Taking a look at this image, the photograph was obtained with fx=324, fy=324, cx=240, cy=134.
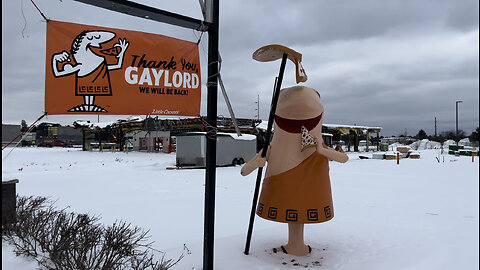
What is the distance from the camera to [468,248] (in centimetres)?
417

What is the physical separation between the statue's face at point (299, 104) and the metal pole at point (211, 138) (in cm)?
98

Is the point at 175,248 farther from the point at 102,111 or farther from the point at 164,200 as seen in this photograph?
the point at 164,200

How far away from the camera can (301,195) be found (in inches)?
146

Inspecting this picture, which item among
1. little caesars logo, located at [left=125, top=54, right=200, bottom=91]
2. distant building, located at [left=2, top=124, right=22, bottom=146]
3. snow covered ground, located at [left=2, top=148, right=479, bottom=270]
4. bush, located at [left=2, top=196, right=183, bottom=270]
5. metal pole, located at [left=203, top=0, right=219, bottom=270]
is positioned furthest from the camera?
snow covered ground, located at [left=2, top=148, right=479, bottom=270]

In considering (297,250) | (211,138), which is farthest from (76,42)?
(297,250)

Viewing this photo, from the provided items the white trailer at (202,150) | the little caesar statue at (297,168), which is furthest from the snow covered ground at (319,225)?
the white trailer at (202,150)

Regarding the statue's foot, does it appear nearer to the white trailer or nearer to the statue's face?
the statue's face

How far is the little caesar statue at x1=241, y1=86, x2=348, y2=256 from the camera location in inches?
146

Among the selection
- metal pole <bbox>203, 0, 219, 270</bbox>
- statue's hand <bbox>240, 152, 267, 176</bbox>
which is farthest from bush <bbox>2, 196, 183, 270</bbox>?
statue's hand <bbox>240, 152, 267, 176</bbox>

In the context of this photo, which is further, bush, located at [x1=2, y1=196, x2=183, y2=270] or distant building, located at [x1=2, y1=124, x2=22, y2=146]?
bush, located at [x1=2, y1=196, x2=183, y2=270]

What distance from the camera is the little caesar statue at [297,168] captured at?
3.71 m

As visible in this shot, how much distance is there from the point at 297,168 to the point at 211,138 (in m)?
1.13

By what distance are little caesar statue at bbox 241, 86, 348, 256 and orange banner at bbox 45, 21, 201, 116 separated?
1.13 meters

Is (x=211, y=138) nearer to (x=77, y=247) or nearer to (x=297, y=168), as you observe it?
(x=297, y=168)
